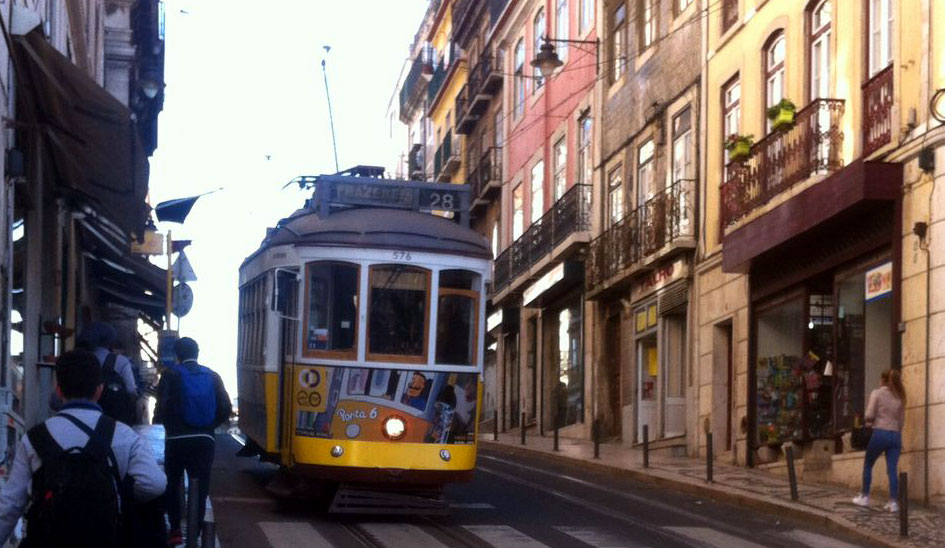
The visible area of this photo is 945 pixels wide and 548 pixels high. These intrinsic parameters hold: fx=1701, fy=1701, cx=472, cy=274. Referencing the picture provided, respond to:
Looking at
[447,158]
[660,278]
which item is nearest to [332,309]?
[660,278]

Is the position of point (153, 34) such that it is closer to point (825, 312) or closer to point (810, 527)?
point (825, 312)

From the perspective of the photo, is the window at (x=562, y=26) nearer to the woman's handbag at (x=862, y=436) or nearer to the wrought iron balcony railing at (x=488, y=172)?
the wrought iron balcony railing at (x=488, y=172)

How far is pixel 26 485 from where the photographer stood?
641 centimetres

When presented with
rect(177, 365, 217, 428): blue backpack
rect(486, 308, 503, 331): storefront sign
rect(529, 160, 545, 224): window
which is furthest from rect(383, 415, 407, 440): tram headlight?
rect(486, 308, 503, 331): storefront sign

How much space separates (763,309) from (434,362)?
10.8 meters

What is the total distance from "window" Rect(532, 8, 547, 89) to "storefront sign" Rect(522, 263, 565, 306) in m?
5.10

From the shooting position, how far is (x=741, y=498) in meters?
18.3

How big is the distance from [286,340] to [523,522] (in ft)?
8.89

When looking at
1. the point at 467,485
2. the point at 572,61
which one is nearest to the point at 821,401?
the point at 467,485

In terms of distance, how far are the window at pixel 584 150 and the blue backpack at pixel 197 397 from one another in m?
23.6

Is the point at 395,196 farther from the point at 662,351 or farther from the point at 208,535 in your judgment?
the point at 662,351

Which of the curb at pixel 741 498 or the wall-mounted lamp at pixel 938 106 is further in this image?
the wall-mounted lamp at pixel 938 106

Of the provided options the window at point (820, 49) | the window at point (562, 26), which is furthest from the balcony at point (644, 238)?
the window at point (562, 26)

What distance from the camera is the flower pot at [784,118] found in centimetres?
2222
